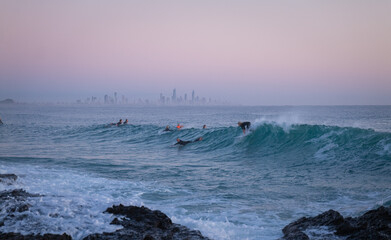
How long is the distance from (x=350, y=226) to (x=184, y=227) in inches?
108

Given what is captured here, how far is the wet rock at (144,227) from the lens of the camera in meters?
4.82

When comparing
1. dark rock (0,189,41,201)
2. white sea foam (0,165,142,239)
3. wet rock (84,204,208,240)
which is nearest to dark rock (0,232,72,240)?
white sea foam (0,165,142,239)

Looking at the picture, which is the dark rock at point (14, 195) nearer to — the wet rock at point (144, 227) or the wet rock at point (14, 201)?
the wet rock at point (14, 201)

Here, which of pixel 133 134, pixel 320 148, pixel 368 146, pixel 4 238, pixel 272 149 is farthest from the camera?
pixel 133 134

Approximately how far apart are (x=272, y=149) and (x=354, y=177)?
23.2 ft

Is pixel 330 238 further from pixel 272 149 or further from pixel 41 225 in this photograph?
pixel 272 149

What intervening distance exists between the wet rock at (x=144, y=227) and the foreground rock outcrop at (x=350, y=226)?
166 cm

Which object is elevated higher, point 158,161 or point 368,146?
point 368,146

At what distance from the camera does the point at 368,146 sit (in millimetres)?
14711

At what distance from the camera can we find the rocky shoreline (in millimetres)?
4656

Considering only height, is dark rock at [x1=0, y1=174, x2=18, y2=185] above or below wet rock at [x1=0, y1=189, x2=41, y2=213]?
below

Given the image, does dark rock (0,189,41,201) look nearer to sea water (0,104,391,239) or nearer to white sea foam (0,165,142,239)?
white sea foam (0,165,142,239)

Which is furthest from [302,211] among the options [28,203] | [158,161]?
[158,161]

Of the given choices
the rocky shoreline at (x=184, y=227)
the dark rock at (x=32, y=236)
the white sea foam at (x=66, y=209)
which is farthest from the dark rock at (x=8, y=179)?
the dark rock at (x=32, y=236)
